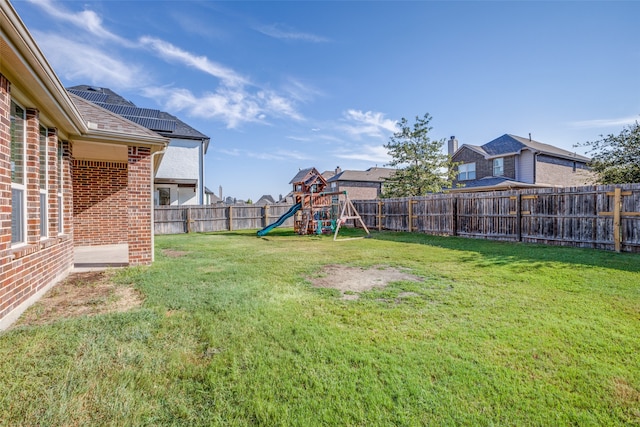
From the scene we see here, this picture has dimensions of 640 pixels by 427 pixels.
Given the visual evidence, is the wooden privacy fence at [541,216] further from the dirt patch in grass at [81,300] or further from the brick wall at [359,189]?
the brick wall at [359,189]

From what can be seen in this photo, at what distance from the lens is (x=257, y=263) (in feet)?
21.8

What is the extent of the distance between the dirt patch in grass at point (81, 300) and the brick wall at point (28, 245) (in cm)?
16

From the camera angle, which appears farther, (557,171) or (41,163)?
(557,171)

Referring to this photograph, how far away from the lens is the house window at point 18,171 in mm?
3578

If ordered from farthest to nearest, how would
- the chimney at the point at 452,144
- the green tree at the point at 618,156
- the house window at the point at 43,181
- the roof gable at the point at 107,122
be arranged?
the chimney at the point at 452,144
the green tree at the point at 618,156
the roof gable at the point at 107,122
the house window at the point at 43,181

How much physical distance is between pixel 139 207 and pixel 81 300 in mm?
2521

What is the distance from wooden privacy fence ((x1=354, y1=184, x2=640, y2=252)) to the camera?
7.74 m

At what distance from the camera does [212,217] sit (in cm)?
1655

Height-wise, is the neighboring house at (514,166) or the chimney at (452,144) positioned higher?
the chimney at (452,144)

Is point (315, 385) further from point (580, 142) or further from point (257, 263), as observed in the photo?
point (580, 142)

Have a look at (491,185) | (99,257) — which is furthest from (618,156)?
(99,257)

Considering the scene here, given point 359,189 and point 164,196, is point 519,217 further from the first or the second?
point 359,189

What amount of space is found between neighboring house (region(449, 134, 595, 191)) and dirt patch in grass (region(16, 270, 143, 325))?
2039 cm

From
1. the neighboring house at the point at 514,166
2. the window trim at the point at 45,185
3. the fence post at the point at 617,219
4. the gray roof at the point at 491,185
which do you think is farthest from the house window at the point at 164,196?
the fence post at the point at 617,219
